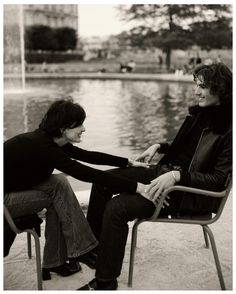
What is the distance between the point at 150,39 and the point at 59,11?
34.3 m

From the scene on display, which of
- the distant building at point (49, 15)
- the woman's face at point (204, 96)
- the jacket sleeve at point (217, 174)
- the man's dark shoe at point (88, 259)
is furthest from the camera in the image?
the distant building at point (49, 15)

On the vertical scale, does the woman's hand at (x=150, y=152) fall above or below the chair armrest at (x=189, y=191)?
above

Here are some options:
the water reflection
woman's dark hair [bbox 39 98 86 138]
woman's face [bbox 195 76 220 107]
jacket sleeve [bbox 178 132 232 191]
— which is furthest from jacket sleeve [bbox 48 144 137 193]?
the water reflection

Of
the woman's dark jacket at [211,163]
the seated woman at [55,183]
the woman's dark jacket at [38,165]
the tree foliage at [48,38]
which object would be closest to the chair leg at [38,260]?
the seated woman at [55,183]

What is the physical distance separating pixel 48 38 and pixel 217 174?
53969 mm

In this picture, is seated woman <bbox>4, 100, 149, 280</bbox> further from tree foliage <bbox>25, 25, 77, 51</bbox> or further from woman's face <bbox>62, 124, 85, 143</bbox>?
tree foliage <bbox>25, 25, 77, 51</bbox>

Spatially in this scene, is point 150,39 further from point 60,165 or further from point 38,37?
point 60,165

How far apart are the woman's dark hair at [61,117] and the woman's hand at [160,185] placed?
0.56 m

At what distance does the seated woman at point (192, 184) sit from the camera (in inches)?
105

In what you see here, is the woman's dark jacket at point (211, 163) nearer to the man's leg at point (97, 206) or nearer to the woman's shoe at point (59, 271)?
the man's leg at point (97, 206)

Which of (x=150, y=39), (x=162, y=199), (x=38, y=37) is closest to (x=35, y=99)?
(x=162, y=199)

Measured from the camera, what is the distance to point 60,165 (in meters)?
2.65

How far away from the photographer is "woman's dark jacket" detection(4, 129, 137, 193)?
2.65 m

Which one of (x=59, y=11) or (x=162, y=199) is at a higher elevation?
(x=59, y=11)
